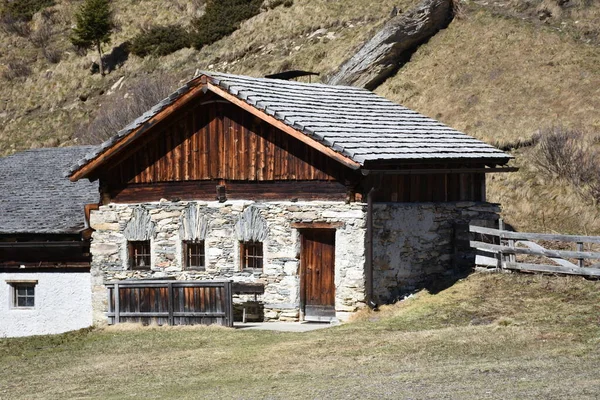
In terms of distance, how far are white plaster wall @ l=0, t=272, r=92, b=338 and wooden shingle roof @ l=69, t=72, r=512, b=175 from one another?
10.3 feet

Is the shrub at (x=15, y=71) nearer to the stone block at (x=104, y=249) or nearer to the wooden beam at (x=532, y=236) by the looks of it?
the stone block at (x=104, y=249)

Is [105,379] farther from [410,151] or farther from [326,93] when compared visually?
[326,93]

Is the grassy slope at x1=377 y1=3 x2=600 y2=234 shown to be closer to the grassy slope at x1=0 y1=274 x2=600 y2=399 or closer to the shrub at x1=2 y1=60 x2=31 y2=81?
the grassy slope at x1=0 y1=274 x2=600 y2=399

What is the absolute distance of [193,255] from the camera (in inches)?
996

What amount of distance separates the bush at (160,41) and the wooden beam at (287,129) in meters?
41.9

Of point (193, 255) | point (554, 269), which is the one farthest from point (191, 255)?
point (554, 269)

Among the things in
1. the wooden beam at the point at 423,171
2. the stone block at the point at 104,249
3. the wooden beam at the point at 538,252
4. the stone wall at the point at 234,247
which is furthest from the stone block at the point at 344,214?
the stone block at the point at 104,249

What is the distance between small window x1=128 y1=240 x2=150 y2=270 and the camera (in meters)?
25.8

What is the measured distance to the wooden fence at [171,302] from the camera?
23.3m

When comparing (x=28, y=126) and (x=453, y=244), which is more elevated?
(x=28, y=126)

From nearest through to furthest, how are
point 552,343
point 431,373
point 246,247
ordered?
1. point 431,373
2. point 552,343
3. point 246,247

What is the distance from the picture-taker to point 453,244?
2542 centimetres

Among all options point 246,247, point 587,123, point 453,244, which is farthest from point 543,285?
point 587,123

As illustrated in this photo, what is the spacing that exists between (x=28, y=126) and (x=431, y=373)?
170 ft
